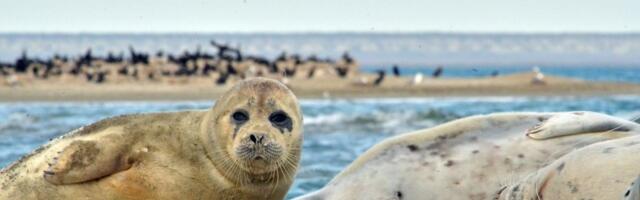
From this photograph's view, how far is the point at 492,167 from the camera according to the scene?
5105 mm

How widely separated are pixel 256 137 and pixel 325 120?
1614 cm

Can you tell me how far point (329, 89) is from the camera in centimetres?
3397

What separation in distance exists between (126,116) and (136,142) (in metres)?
0.22

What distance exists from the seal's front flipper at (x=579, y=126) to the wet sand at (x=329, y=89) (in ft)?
84.1

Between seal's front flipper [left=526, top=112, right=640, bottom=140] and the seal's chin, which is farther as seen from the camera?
seal's front flipper [left=526, top=112, right=640, bottom=140]

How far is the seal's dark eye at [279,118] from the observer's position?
5.13m

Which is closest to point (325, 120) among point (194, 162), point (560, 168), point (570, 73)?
point (194, 162)

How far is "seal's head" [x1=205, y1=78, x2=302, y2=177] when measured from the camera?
5.00m

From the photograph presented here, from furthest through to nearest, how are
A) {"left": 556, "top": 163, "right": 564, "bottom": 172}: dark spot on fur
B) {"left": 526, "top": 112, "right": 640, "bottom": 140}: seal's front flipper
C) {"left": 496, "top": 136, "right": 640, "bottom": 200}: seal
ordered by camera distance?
{"left": 526, "top": 112, "right": 640, "bottom": 140}: seal's front flipper < {"left": 556, "top": 163, "right": 564, "bottom": 172}: dark spot on fur < {"left": 496, "top": 136, "right": 640, "bottom": 200}: seal

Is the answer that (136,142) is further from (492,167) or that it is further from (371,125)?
(371,125)

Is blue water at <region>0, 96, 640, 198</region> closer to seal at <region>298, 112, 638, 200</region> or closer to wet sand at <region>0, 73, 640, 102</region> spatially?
seal at <region>298, 112, 638, 200</region>

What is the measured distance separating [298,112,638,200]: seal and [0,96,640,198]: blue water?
550 millimetres

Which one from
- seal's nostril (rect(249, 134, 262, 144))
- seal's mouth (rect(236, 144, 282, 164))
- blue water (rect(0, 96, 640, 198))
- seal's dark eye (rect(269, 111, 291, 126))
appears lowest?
blue water (rect(0, 96, 640, 198))

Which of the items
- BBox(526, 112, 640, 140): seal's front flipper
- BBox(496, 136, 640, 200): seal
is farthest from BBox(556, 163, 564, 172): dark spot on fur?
BBox(526, 112, 640, 140): seal's front flipper
